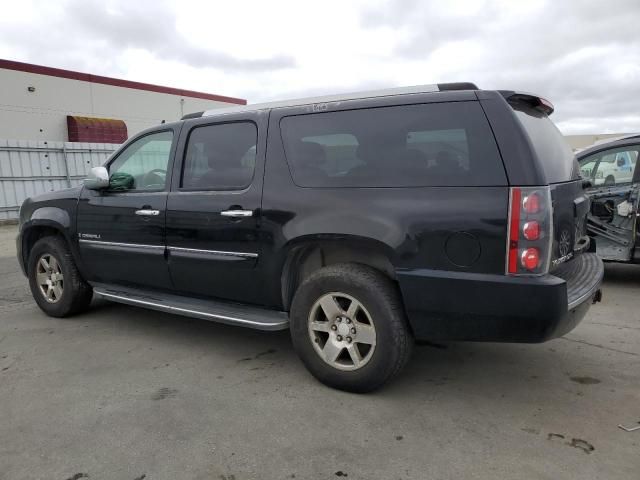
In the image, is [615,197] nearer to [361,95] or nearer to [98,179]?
[361,95]

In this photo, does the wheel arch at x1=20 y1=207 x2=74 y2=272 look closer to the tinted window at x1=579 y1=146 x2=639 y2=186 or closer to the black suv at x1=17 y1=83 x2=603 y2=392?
the black suv at x1=17 y1=83 x2=603 y2=392

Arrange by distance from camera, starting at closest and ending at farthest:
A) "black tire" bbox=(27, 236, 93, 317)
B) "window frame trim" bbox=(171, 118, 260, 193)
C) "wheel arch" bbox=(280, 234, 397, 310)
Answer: "wheel arch" bbox=(280, 234, 397, 310), "window frame trim" bbox=(171, 118, 260, 193), "black tire" bbox=(27, 236, 93, 317)

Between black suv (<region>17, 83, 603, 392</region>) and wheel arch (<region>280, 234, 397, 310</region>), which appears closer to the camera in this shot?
black suv (<region>17, 83, 603, 392</region>)

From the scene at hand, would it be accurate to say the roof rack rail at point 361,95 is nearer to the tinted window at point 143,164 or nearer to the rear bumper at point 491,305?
the tinted window at point 143,164

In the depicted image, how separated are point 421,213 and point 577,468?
4.88 feet

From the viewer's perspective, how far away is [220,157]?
12.8ft

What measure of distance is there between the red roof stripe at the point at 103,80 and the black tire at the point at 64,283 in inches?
692

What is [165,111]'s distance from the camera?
25453 millimetres

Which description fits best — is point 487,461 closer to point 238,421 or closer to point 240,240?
point 238,421

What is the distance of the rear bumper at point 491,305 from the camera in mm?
2670

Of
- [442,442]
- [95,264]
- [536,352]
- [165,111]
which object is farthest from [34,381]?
[165,111]

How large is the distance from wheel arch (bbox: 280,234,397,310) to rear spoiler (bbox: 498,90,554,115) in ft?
3.75

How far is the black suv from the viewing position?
2.74 metres

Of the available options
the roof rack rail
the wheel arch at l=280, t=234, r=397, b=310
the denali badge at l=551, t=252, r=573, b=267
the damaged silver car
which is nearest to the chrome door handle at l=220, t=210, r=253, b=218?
the wheel arch at l=280, t=234, r=397, b=310
